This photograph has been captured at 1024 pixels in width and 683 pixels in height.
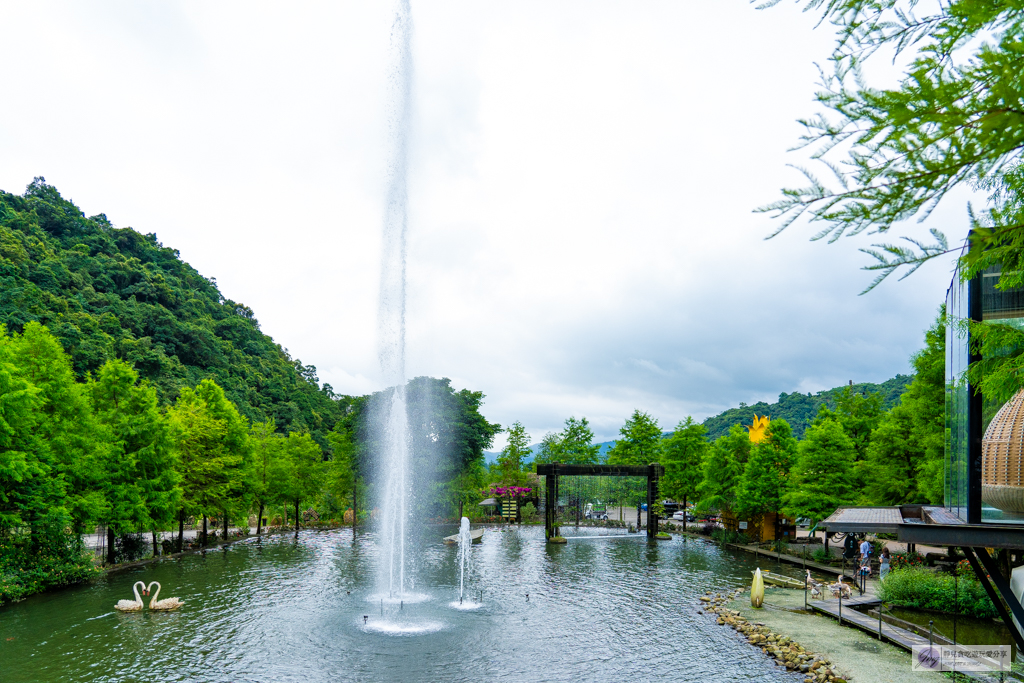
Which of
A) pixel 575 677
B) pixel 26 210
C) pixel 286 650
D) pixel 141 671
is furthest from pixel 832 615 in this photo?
pixel 26 210

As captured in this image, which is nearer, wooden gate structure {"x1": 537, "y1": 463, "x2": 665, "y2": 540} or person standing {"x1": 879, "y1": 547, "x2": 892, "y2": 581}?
person standing {"x1": 879, "y1": 547, "x2": 892, "y2": 581}

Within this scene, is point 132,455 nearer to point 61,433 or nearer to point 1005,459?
point 61,433

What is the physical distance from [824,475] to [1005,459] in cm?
2458

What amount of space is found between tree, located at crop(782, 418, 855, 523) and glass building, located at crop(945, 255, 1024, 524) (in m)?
22.5

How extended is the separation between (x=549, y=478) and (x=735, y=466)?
39.3 feet

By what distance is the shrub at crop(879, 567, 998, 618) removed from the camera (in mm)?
19266

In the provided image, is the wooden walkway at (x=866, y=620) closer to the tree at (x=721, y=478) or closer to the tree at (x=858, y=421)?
the tree at (x=858, y=421)

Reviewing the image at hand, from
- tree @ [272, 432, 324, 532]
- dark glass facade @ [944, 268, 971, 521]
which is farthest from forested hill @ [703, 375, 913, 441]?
dark glass facade @ [944, 268, 971, 521]

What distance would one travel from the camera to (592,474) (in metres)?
40.1

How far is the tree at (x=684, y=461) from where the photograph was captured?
47.4m

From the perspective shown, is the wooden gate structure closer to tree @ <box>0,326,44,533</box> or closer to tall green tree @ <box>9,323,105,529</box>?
tall green tree @ <box>9,323,105,529</box>

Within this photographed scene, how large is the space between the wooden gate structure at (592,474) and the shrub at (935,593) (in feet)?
64.9

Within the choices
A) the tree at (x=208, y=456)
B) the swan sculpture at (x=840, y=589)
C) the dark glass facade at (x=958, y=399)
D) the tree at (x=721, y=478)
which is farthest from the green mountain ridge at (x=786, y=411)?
the dark glass facade at (x=958, y=399)

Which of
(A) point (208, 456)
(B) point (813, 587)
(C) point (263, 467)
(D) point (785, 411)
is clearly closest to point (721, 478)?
(B) point (813, 587)
